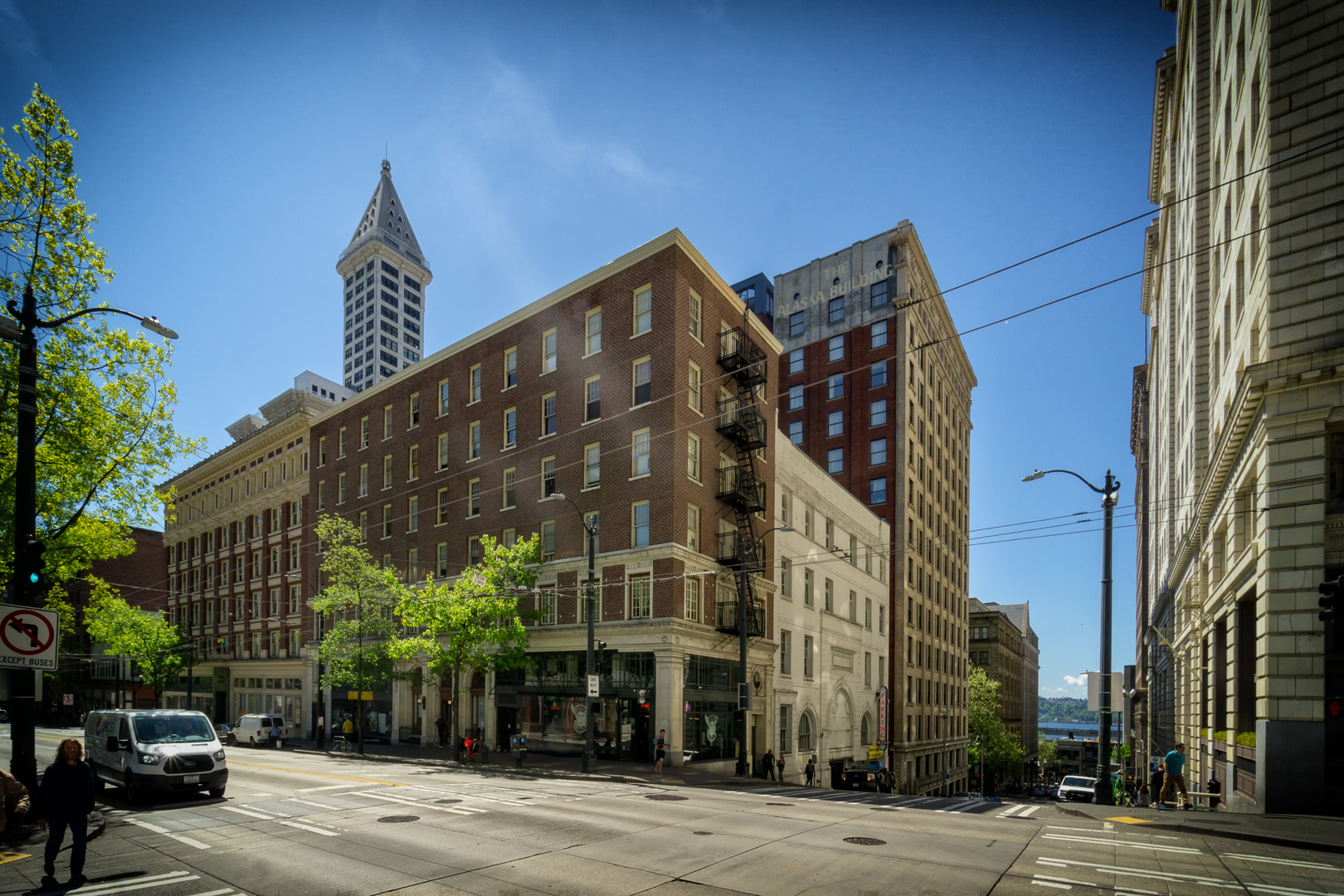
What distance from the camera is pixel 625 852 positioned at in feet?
42.1

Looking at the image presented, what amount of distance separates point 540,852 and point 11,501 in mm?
18665

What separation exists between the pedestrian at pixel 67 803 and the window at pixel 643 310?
93.4ft

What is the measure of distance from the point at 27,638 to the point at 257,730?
130 feet

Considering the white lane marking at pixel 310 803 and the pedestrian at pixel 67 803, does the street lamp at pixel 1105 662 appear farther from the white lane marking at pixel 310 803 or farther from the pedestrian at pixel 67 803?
the pedestrian at pixel 67 803

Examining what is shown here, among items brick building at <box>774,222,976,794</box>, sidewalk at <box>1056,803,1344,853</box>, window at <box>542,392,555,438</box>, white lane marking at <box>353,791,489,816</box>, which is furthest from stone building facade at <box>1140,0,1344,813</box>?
brick building at <box>774,222,976,794</box>

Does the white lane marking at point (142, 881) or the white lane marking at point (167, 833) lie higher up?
the white lane marking at point (142, 881)

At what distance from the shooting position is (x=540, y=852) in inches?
501

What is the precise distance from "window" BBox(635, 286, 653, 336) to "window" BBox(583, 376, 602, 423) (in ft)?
10.8

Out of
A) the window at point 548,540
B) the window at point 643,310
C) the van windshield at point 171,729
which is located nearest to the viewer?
the van windshield at point 171,729

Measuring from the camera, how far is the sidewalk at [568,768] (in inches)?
1124

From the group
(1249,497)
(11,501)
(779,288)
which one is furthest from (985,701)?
(11,501)

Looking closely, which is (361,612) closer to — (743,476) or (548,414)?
(548,414)

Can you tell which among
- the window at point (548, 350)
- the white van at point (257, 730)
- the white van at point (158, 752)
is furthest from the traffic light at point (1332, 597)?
the white van at point (257, 730)

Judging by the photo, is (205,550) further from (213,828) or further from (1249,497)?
(1249,497)
